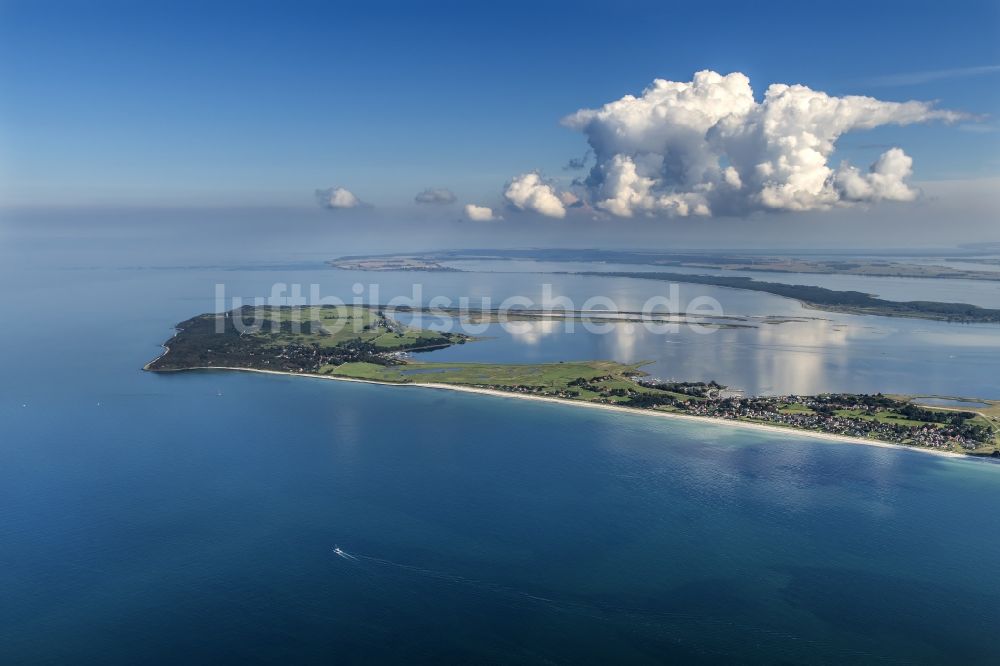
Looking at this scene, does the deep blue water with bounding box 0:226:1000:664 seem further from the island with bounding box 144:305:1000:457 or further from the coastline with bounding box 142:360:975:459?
the island with bounding box 144:305:1000:457

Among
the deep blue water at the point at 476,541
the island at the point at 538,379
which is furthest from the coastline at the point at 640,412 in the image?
the deep blue water at the point at 476,541

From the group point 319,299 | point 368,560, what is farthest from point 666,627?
point 319,299

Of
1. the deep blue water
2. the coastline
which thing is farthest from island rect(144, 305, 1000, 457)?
the deep blue water

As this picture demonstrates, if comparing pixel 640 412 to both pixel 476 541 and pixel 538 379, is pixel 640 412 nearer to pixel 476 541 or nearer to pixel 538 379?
pixel 538 379

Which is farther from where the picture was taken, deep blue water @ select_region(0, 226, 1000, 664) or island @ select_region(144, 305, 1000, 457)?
island @ select_region(144, 305, 1000, 457)

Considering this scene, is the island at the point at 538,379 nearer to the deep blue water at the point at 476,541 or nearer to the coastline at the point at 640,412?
the coastline at the point at 640,412

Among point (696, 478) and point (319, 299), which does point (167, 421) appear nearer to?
point (696, 478)
